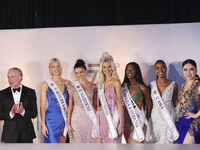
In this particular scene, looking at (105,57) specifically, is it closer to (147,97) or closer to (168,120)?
(147,97)

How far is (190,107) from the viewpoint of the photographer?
4.50 meters

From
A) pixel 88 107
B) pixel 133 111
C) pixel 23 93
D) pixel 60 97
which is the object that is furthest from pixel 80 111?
pixel 23 93

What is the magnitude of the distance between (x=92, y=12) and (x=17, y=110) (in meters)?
1.80

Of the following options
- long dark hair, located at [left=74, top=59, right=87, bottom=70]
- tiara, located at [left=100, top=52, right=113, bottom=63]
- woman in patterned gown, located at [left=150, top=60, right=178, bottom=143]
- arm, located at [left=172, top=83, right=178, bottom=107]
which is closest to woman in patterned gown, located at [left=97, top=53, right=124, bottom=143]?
tiara, located at [left=100, top=52, right=113, bottom=63]

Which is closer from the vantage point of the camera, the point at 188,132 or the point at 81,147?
the point at 81,147

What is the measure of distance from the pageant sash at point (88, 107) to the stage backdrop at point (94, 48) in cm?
20

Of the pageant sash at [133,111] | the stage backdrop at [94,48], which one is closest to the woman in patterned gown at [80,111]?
the stage backdrop at [94,48]

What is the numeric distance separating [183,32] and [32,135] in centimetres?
261

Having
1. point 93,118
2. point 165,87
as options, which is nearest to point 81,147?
point 93,118

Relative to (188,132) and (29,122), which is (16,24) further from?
(188,132)

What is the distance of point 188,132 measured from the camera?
14.9 ft

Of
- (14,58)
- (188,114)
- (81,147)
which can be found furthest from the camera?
(14,58)

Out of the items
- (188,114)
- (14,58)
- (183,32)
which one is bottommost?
(188,114)

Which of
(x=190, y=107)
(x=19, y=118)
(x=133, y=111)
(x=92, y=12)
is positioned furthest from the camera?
(x=92, y=12)
